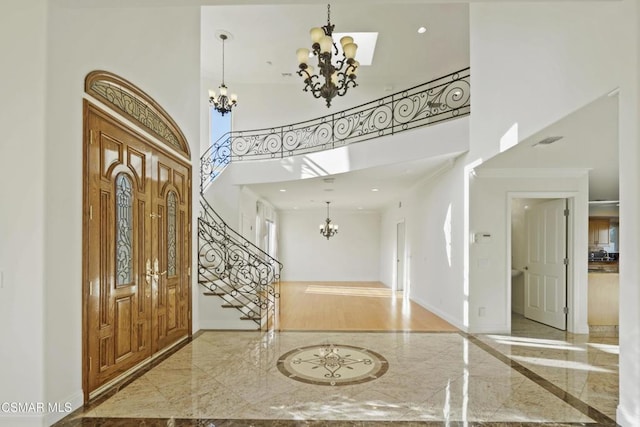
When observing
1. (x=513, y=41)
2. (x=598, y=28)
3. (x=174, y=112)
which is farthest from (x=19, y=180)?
(x=513, y=41)

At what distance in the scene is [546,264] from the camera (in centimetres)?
591

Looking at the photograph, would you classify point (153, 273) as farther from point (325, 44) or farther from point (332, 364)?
point (325, 44)

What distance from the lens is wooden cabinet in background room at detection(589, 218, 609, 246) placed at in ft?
28.3

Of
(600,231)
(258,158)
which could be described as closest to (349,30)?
(258,158)

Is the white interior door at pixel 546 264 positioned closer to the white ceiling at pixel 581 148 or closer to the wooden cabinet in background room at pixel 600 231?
the white ceiling at pixel 581 148

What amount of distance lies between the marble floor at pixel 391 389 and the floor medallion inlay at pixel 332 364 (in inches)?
3.6

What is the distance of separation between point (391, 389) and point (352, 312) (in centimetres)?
360

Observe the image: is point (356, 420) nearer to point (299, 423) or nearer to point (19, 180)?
point (299, 423)

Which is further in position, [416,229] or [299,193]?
[299,193]

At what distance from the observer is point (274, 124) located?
9.78m

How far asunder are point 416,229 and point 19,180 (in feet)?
23.4

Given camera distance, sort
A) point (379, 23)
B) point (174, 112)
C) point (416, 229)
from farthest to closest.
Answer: point (416, 229) < point (379, 23) < point (174, 112)

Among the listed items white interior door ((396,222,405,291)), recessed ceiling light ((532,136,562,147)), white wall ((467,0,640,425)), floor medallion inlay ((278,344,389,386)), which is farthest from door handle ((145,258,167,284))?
white interior door ((396,222,405,291))

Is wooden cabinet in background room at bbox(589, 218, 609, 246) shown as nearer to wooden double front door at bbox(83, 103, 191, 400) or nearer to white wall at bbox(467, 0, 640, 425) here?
white wall at bbox(467, 0, 640, 425)
